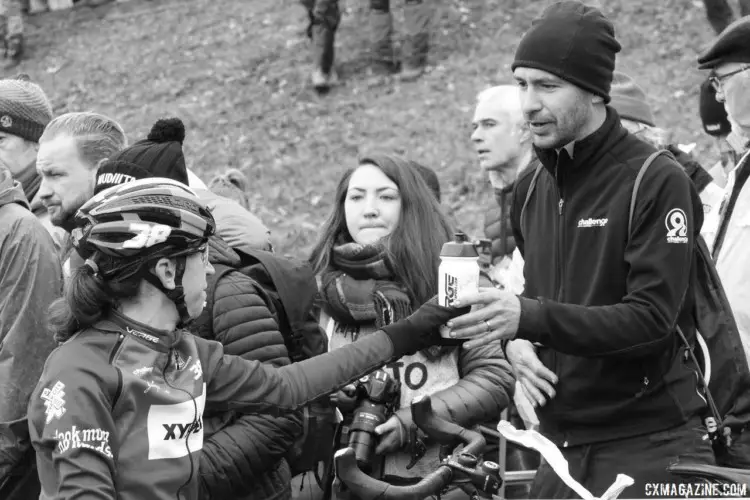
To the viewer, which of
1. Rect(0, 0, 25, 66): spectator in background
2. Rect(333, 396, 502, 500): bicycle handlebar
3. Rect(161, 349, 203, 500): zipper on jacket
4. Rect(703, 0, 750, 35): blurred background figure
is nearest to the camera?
Rect(333, 396, 502, 500): bicycle handlebar

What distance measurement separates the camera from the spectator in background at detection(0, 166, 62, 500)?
4086 millimetres

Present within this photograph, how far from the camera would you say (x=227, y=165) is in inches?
551

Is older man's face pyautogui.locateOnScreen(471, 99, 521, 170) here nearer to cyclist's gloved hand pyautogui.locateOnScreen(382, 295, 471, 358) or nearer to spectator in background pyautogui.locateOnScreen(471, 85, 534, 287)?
spectator in background pyautogui.locateOnScreen(471, 85, 534, 287)

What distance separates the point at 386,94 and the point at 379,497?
11805mm

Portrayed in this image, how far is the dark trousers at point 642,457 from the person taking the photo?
3424 millimetres

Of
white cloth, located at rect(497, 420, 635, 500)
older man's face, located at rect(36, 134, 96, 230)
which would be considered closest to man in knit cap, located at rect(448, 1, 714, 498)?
white cloth, located at rect(497, 420, 635, 500)

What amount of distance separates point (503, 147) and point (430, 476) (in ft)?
11.9

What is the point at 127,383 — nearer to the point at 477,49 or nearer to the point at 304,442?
the point at 304,442

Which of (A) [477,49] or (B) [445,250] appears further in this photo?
(A) [477,49]

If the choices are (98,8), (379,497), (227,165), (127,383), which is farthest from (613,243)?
(98,8)

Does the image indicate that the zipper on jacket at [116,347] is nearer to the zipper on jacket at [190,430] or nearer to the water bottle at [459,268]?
the zipper on jacket at [190,430]

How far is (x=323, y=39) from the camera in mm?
14773

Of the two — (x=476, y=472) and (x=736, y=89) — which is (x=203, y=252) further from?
(x=736, y=89)

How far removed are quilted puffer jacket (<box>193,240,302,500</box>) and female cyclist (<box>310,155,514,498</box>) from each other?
401mm
